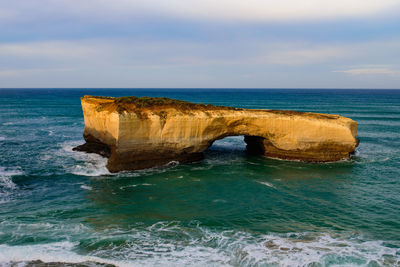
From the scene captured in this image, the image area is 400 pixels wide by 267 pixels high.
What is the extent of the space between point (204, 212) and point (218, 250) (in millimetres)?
3548

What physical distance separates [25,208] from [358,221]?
16629 millimetres

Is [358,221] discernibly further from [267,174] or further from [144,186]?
[144,186]

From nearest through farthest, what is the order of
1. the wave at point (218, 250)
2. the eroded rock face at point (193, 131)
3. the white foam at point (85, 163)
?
the wave at point (218, 250) → the white foam at point (85, 163) → the eroded rock face at point (193, 131)

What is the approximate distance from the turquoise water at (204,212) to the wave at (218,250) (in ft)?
0.13

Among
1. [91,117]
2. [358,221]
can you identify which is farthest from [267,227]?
[91,117]

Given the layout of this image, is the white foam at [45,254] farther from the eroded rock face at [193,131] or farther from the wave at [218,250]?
the eroded rock face at [193,131]

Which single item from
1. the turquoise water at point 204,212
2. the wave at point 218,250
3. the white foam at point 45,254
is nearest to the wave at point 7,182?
the turquoise water at point 204,212

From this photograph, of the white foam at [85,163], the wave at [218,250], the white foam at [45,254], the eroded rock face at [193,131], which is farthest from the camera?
the eroded rock face at [193,131]

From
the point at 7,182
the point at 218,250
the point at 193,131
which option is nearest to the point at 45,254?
the point at 218,250

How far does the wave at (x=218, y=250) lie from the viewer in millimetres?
11758

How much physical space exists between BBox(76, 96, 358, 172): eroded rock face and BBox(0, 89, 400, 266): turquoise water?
1.14 m

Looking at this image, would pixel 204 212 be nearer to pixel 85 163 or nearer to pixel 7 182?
pixel 85 163

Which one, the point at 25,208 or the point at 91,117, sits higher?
the point at 91,117

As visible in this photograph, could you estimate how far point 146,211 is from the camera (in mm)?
16078
